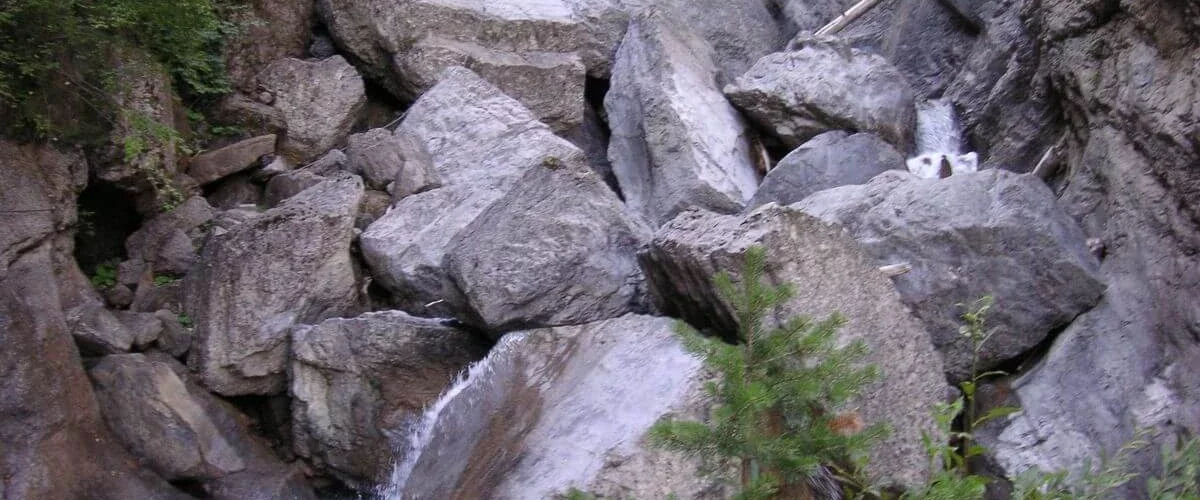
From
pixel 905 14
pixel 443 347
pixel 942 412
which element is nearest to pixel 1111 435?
pixel 942 412

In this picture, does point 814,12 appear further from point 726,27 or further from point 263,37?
point 263,37

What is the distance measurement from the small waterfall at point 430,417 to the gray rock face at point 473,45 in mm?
3726

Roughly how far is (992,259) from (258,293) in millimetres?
4384

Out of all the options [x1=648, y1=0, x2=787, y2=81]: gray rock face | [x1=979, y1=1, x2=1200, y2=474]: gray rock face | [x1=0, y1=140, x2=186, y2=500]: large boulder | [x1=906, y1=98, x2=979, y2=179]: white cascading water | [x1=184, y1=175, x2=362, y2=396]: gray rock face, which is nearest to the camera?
[x1=979, y1=1, x2=1200, y2=474]: gray rock face

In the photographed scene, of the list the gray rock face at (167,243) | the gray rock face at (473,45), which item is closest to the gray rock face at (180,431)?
the gray rock face at (167,243)

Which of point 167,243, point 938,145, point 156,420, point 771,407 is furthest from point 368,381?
point 938,145

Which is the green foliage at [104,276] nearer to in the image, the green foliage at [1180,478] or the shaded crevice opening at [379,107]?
the shaded crevice opening at [379,107]

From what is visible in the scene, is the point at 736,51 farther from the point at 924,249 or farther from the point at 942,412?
the point at 942,412

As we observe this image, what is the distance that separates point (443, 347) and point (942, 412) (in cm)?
Answer: 313

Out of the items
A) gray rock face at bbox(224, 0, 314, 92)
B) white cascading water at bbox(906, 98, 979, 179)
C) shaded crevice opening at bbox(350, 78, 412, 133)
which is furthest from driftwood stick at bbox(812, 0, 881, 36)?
gray rock face at bbox(224, 0, 314, 92)

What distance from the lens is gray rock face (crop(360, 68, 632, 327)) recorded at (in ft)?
18.1

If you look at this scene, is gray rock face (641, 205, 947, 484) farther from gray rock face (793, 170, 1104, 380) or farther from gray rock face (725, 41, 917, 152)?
gray rock face (725, 41, 917, 152)

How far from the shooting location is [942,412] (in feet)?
12.3

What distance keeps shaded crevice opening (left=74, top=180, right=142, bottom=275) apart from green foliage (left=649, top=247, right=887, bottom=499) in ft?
18.0
